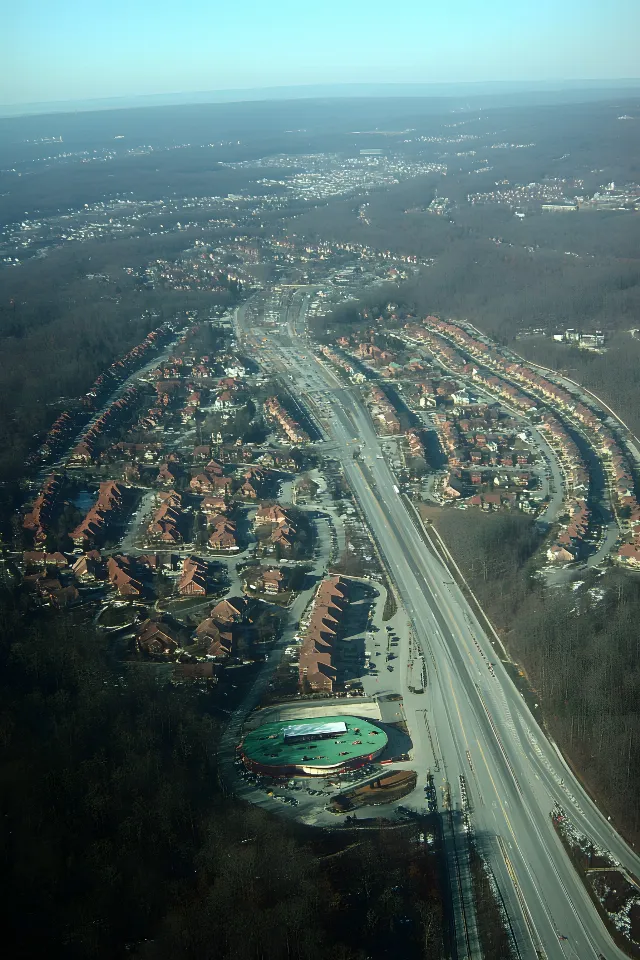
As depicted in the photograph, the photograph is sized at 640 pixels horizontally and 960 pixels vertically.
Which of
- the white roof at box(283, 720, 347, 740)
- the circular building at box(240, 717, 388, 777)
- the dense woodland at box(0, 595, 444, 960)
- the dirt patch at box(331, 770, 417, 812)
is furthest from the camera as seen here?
the white roof at box(283, 720, 347, 740)

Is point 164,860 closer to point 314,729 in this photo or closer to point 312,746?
point 312,746

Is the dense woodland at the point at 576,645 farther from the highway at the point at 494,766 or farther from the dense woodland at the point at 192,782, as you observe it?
the highway at the point at 494,766

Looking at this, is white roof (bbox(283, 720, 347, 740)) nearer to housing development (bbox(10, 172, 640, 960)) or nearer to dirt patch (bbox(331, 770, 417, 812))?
housing development (bbox(10, 172, 640, 960))

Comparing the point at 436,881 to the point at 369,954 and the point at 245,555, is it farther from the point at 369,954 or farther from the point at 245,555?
the point at 245,555

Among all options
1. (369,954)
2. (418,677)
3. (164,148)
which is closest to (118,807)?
(369,954)

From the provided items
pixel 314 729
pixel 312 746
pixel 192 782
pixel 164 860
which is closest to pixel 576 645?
pixel 314 729

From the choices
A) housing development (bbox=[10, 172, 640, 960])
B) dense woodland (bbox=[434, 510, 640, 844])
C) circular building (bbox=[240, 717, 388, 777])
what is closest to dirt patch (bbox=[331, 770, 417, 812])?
housing development (bbox=[10, 172, 640, 960])

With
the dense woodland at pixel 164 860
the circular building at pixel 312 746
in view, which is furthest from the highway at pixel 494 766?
the dense woodland at pixel 164 860
